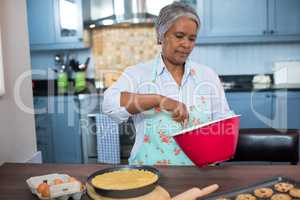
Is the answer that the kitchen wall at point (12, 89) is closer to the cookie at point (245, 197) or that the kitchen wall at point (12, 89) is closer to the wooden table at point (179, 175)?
the wooden table at point (179, 175)

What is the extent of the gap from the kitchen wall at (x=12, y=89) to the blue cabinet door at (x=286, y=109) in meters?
2.12

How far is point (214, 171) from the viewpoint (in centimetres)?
124

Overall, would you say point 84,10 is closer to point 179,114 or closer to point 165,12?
point 165,12

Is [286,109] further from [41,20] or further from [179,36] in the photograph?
[41,20]

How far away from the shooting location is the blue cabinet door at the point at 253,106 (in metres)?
3.16

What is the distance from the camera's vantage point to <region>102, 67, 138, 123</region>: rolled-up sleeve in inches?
54.1

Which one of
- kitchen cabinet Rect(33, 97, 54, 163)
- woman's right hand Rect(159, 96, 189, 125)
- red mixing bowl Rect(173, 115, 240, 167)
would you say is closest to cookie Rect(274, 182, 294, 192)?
red mixing bowl Rect(173, 115, 240, 167)

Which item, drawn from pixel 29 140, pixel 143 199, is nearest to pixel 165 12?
pixel 143 199

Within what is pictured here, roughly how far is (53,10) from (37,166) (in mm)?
2371

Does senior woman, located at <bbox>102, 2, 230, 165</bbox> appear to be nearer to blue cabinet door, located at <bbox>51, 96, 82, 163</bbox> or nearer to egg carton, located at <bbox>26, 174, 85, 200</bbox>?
egg carton, located at <bbox>26, 174, 85, 200</bbox>

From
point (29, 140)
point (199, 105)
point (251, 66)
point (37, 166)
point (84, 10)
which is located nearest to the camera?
point (37, 166)

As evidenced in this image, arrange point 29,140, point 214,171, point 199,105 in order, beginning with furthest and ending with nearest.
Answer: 1. point 29,140
2. point 199,105
3. point 214,171

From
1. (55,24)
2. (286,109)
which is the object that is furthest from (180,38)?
(55,24)

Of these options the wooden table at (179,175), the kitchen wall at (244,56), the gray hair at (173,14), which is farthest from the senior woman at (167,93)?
the kitchen wall at (244,56)
